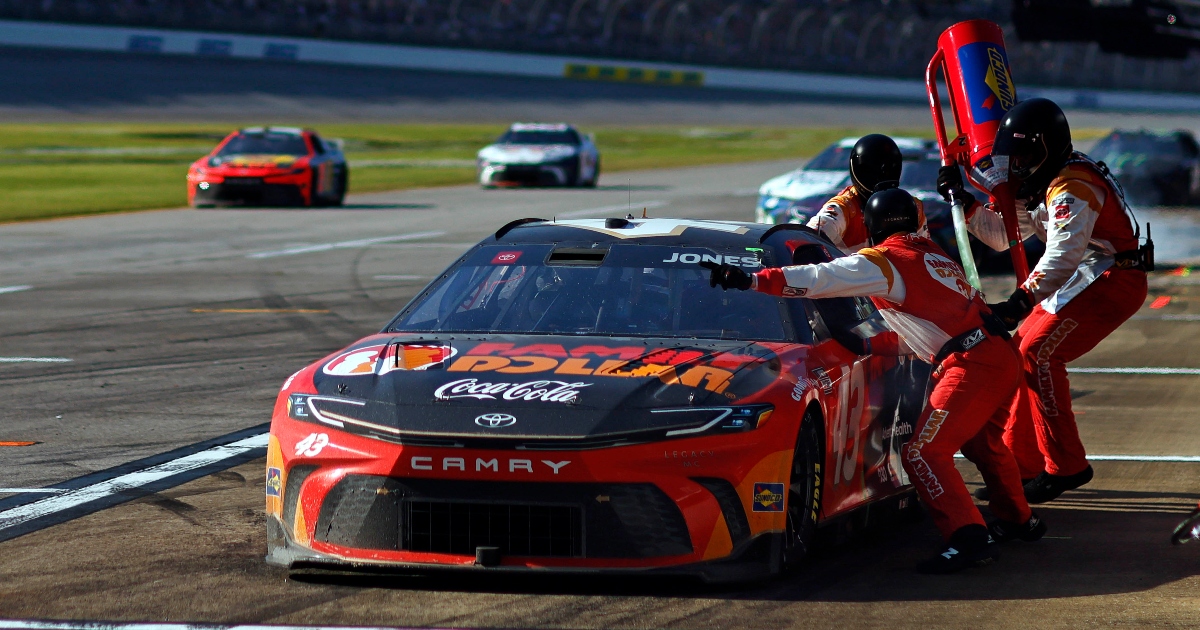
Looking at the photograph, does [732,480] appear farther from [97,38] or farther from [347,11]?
[347,11]

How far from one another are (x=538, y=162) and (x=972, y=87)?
27706 millimetres

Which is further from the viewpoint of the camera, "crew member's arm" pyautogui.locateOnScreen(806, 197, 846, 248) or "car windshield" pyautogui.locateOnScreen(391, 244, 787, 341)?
"crew member's arm" pyautogui.locateOnScreen(806, 197, 846, 248)

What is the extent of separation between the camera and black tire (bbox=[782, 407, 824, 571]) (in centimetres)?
571

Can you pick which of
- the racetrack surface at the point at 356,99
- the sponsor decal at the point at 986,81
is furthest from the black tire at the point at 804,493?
the racetrack surface at the point at 356,99

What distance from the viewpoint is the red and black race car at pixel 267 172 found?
96.4 ft

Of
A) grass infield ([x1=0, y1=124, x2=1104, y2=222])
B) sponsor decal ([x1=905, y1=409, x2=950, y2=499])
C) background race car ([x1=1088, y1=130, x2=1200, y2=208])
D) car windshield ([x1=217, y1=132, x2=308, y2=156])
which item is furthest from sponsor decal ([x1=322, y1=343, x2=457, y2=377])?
background race car ([x1=1088, y1=130, x2=1200, y2=208])

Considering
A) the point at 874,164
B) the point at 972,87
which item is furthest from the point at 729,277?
the point at 972,87

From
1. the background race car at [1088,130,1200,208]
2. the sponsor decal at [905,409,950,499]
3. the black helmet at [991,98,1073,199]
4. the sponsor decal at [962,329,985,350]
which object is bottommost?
the background race car at [1088,130,1200,208]

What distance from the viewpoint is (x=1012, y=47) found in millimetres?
81375

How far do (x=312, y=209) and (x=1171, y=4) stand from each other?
1592 centimetres

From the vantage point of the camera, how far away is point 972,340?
6.34 metres

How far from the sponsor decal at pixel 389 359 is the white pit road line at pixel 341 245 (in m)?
14.8

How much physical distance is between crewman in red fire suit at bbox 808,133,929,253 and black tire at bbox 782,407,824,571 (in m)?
2.28

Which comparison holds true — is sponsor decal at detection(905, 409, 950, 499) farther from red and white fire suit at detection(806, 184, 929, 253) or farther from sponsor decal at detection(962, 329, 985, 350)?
red and white fire suit at detection(806, 184, 929, 253)
